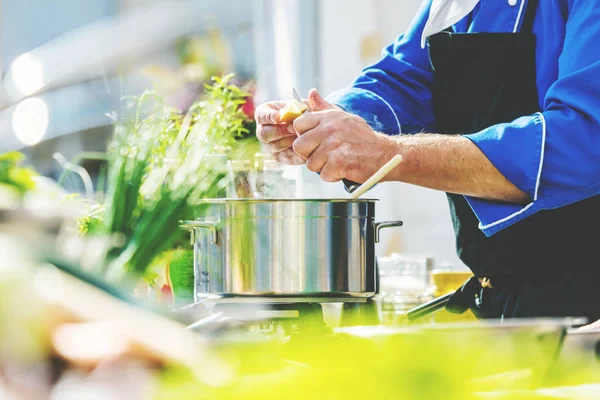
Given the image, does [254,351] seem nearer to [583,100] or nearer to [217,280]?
[217,280]

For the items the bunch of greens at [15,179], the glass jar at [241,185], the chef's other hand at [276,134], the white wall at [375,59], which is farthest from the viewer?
the white wall at [375,59]

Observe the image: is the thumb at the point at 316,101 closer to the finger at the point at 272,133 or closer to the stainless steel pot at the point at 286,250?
the finger at the point at 272,133

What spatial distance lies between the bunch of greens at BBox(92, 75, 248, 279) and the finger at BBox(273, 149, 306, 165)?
0.28 feet

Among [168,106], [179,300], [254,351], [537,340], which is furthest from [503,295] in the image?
[254,351]

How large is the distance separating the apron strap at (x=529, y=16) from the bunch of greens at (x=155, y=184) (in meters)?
0.55

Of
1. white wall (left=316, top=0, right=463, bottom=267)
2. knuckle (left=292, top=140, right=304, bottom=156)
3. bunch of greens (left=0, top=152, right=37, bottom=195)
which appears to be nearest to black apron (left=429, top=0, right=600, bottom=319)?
knuckle (left=292, top=140, right=304, bottom=156)

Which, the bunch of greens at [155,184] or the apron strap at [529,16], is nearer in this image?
the bunch of greens at [155,184]

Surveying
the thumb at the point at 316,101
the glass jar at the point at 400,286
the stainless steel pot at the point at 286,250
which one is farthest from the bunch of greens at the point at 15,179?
the glass jar at the point at 400,286

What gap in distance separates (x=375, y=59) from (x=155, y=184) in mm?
3531

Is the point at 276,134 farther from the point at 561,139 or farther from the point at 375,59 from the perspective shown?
the point at 375,59

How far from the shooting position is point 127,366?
0.40m

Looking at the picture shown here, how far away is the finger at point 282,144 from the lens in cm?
173

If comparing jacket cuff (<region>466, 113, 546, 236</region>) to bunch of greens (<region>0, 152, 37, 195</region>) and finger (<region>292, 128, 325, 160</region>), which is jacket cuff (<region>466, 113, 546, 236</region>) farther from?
bunch of greens (<region>0, 152, 37, 195</region>)

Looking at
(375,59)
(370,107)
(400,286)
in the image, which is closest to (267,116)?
(370,107)
